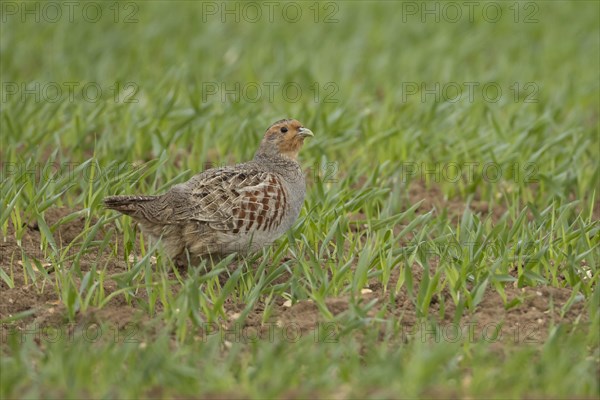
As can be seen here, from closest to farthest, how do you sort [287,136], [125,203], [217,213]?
[125,203] < [217,213] < [287,136]

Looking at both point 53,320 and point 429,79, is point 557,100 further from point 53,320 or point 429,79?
point 53,320

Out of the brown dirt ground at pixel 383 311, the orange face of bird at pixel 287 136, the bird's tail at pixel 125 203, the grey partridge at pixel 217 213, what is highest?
the orange face of bird at pixel 287 136

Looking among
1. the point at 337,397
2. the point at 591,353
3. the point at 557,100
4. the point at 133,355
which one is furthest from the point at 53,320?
the point at 557,100

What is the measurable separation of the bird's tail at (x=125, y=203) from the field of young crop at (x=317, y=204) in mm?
198

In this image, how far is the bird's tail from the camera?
6000 mm

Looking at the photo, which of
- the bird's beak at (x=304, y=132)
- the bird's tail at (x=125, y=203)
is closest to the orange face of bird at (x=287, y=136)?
the bird's beak at (x=304, y=132)

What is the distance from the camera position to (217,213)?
6.23 metres

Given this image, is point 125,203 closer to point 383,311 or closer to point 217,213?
point 217,213

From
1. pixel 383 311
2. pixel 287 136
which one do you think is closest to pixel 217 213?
pixel 287 136

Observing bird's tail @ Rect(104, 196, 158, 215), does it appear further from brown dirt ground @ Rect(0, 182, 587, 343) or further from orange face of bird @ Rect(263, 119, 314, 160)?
orange face of bird @ Rect(263, 119, 314, 160)

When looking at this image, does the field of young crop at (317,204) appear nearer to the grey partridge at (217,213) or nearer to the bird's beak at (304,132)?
the grey partridge at (217,213)

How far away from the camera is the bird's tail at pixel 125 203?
6.00m

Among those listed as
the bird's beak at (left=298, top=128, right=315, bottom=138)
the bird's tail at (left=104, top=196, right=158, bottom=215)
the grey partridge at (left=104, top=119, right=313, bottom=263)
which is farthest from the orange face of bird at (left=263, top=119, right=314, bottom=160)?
the bird's tail at (left=104, top=196, right=158, bottom=215)

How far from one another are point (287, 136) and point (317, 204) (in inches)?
18.7
